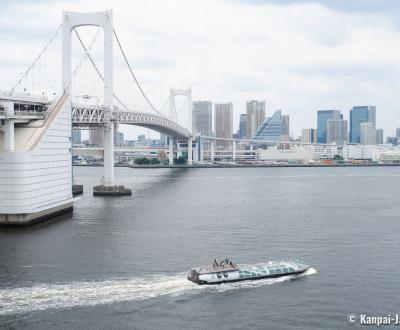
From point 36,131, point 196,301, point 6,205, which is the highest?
point 36,131

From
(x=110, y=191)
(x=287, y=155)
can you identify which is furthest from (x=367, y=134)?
(x=110, y=191)

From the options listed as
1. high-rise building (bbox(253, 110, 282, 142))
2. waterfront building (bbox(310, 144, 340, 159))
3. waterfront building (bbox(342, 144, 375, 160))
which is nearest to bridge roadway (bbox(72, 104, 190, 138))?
waterfront building (bbox(342, 144, 375, 160))

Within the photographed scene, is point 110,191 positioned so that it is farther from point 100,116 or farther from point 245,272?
point 245,272

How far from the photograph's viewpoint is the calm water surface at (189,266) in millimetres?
11453

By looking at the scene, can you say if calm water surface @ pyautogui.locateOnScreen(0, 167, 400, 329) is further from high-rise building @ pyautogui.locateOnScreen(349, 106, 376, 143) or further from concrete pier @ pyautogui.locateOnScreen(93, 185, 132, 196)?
high-rise building @ pyautogui.locateOnScreen(349, 106, 376, 143)

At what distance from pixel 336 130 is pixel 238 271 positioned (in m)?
172

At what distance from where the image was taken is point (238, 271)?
13992mm

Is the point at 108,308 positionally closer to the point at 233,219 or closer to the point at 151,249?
the point at 151,249

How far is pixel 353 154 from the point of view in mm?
108062

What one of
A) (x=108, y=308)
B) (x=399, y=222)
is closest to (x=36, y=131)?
(x=108, y=308)

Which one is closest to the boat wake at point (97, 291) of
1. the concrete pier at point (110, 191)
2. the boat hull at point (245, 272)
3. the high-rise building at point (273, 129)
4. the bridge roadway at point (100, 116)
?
the boat hull at point (245, 272)

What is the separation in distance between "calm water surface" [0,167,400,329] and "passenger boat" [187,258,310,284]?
0.70 ft

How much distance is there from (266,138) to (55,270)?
122847 mm

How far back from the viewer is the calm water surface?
11.5 meters
